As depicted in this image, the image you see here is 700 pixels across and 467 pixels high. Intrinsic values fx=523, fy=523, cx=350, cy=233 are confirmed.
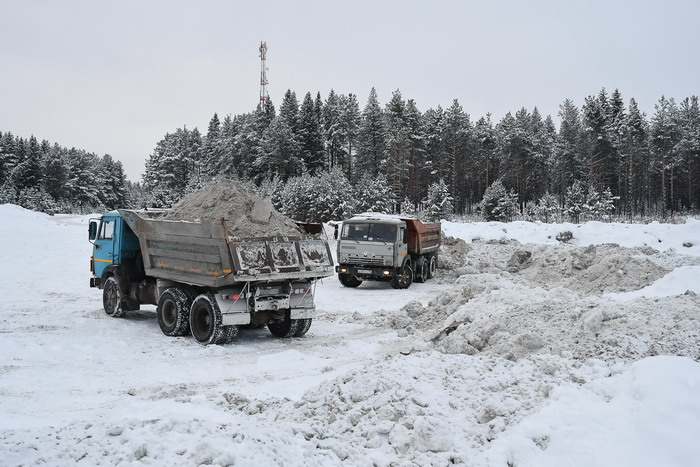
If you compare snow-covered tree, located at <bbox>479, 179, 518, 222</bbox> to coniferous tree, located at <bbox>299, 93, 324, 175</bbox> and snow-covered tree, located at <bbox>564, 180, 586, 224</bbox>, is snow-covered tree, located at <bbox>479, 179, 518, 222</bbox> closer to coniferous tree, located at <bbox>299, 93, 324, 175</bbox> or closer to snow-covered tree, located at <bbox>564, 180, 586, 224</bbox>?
snow-covered tree, located at <bbox>564, 180, 586, 224</bbox>

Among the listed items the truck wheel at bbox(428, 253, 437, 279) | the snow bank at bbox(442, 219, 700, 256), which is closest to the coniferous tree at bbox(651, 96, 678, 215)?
the snow bank at bbox(442, 219, 700, 256)

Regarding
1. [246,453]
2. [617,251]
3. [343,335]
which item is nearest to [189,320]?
[343,335]

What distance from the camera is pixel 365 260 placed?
20125 mm

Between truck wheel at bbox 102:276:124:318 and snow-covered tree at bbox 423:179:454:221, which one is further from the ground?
snow-covered tree at bbox 423:179:454:221

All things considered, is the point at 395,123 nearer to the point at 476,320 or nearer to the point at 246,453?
the point at 476,320

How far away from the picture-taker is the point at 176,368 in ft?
29.1

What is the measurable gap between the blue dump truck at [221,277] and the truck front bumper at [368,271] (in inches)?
343

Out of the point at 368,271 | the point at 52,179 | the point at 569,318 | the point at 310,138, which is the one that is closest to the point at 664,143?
the point at 310,138

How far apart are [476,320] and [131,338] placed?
23.3 feet

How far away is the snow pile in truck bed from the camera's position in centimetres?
1046

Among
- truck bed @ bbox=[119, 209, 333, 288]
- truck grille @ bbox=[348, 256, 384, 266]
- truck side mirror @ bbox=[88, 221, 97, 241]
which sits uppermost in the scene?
truck side mirror @ bbox=[88, 221, 97, 241]

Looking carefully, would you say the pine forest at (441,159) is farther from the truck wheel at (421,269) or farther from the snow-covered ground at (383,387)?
the snow-covered ground at (383,387)

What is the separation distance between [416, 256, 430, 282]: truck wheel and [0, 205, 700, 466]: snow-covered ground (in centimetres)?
870

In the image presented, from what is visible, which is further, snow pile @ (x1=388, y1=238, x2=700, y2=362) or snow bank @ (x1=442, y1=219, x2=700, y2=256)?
snow bank @ (x1=442, y1=219, x2=700, y2=256)
